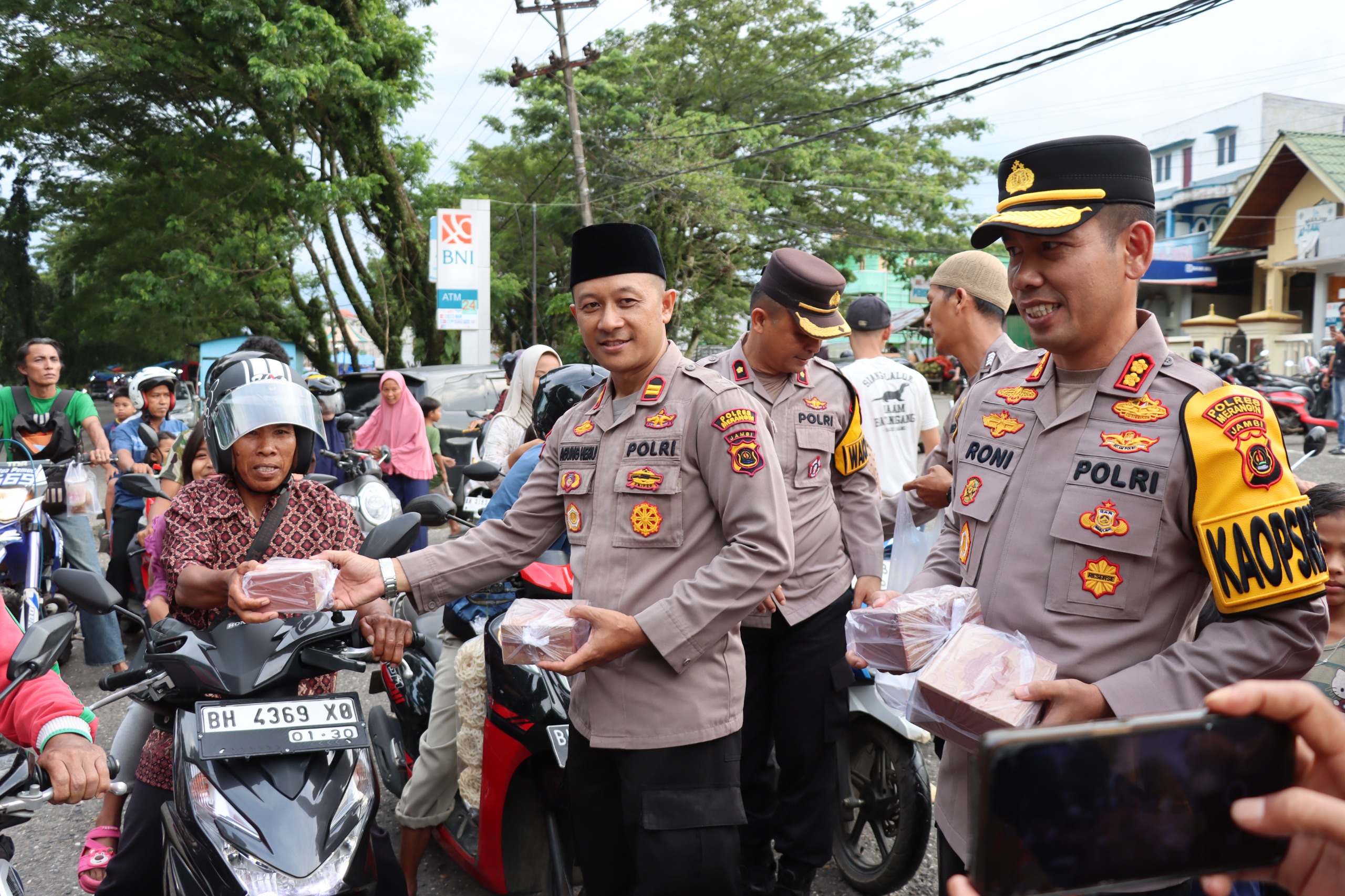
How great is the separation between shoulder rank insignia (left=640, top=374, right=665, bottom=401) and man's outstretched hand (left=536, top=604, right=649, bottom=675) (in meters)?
0.55

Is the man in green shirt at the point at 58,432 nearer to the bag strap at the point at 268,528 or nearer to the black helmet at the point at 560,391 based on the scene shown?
the black helmet at the point at 560,391

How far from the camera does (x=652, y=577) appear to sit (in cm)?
218

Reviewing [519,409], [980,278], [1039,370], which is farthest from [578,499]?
Answer: [519,409]

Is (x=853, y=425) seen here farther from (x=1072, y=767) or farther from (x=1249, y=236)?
(x=1249, y=236)

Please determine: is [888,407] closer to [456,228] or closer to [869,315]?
[869,315]

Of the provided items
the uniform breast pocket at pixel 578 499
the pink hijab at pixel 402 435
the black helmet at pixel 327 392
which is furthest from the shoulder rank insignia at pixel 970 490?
the pink hijab at pixel 402 435

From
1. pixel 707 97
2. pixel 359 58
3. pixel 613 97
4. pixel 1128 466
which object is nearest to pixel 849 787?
pixel 1128 466

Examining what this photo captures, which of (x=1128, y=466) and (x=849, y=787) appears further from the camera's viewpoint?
(x=849, y=787)

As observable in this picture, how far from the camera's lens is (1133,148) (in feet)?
5.56

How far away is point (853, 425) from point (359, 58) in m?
14.8

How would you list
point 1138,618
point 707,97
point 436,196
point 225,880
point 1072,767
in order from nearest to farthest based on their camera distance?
1. point 1072,767
2. point 1138,618
3. point 225,880
4. point 436,196
5. point 707,97

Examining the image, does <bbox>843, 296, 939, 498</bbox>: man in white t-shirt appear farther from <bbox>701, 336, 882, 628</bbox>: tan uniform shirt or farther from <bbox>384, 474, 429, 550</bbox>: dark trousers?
<bbox>384, 474, 429, 550</bbox>: dark trousers

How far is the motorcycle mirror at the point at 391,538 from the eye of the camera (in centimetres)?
241

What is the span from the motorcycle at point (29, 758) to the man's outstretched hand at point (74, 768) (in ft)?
0.09
